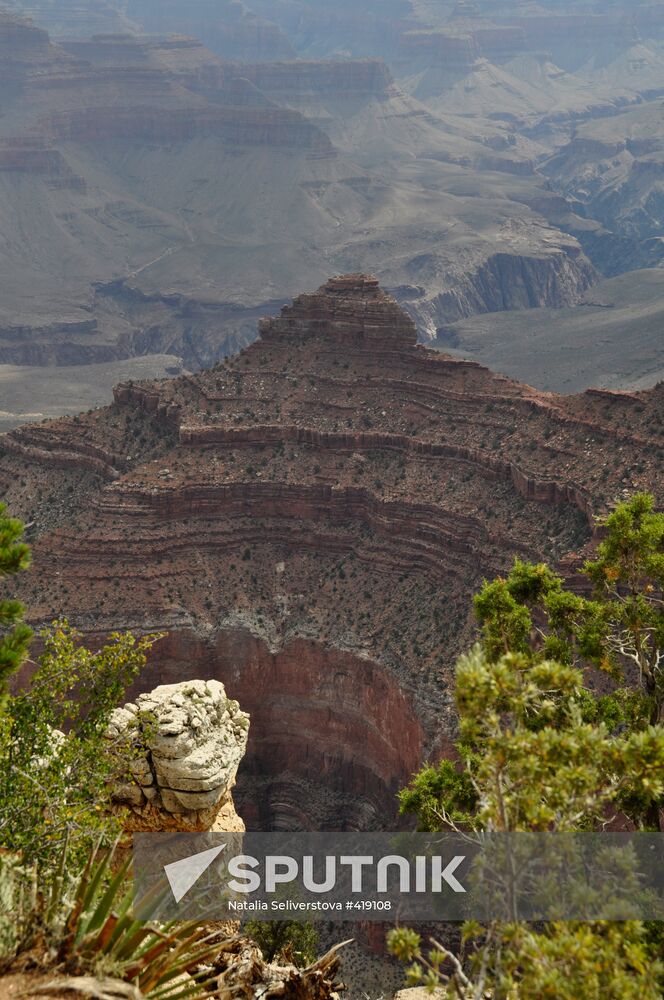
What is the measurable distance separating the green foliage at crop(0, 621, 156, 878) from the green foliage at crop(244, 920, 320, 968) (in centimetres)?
1747

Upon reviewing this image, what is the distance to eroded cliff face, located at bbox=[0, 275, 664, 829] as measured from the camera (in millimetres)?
70188

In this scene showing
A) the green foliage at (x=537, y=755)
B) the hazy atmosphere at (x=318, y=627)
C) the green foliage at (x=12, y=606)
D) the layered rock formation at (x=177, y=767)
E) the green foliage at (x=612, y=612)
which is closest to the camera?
the green foliage at (x=537, y=755)

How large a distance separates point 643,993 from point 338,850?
48974mm

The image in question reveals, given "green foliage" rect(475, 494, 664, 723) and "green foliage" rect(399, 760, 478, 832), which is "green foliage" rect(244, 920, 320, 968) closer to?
"green foliage" rect(399, 760, 478, 832)

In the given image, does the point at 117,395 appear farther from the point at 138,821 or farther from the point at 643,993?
the point at 643,993

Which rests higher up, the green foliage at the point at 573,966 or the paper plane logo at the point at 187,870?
the green foliage at the point at 573,966

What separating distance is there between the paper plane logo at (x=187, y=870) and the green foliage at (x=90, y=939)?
12.3 m

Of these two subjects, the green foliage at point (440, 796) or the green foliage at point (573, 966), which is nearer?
the green foliage at point (573, 966)

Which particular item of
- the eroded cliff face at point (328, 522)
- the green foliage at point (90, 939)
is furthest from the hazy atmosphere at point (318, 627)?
the eroded cliff face at point (328, 522)

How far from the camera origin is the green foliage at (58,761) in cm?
2800

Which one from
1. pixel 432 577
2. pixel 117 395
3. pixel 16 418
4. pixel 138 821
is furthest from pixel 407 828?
pixel 16 418

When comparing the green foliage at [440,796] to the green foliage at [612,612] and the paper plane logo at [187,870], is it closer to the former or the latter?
the green foliage at [612,612]

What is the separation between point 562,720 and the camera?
1320 inches

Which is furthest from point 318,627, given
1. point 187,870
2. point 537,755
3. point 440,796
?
point 537,755
